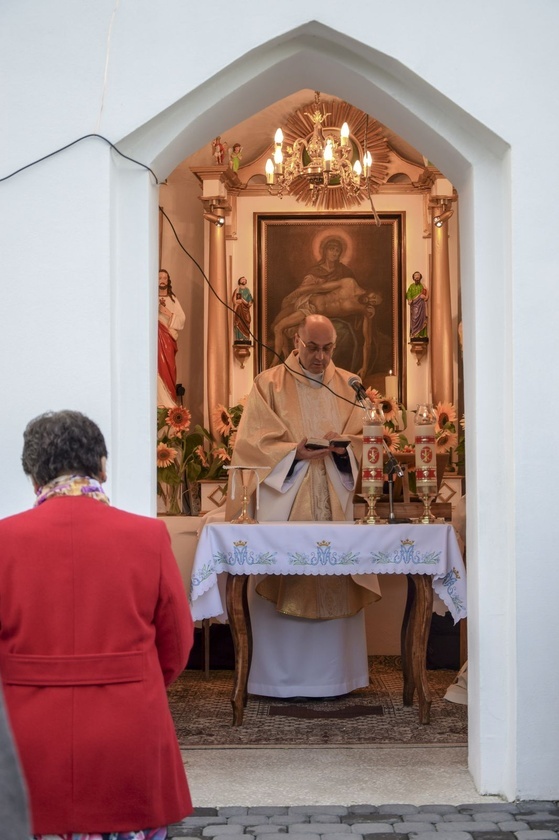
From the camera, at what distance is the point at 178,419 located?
31.2ft

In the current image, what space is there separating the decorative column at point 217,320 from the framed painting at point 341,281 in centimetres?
39

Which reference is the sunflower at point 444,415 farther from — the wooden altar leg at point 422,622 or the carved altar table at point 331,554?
the carved altar table at point 331,554

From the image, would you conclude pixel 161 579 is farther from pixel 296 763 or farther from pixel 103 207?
pixel 296 763

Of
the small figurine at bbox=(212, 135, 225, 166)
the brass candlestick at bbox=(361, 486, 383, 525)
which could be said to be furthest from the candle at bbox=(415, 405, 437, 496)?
the small figurine at bbox=(212, 135, 225, 166)

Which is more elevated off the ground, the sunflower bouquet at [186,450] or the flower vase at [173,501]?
the sunflower bouquet at [186,450]

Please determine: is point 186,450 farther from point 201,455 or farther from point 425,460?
point 425,460

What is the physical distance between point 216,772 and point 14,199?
289 cm

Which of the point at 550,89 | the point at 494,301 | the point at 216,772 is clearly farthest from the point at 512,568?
the point at 550,89

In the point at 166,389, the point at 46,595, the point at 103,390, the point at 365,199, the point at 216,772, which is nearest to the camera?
the point at 46,595

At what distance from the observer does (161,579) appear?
3031 millimetres

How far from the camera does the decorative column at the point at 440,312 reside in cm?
1064

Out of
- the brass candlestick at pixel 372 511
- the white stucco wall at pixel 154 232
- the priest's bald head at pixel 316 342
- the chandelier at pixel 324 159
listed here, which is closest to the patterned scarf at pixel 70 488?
the white stucco wall at pixel 154 232

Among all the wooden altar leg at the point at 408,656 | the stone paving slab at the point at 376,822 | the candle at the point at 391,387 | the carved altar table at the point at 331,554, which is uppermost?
the candle at the point at 391,387

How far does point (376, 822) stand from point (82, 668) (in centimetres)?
240
